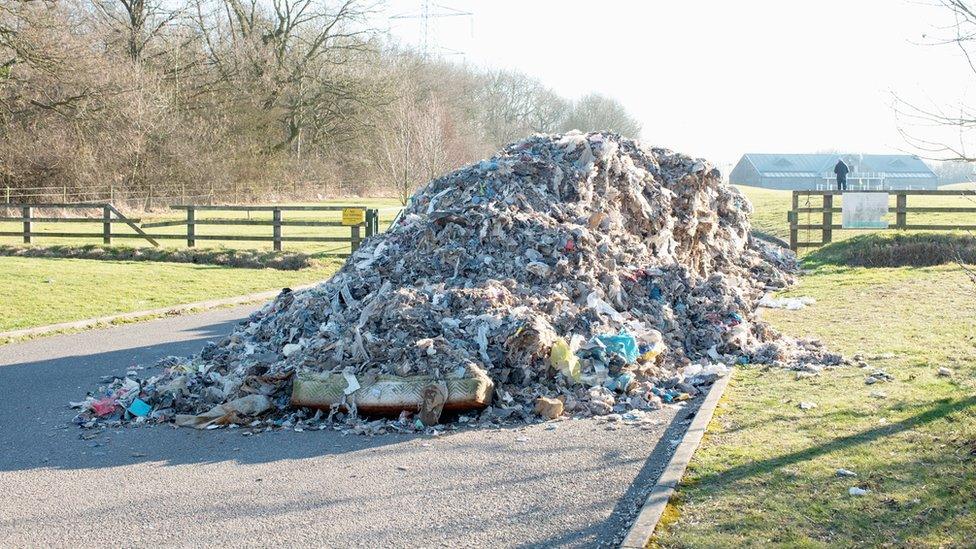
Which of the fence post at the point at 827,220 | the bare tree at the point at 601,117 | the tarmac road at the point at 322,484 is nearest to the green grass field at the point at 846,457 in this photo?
the tarmac road at the point at 322,484

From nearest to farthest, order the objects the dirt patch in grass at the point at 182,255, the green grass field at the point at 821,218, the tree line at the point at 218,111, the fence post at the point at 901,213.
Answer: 1. the dirt patch in grass at the point at 182,255
2. the fence post at the point at 901,213
3. the green grass field at the point at 821,218
4. the tree line at the point at 218,111

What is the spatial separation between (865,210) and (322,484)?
1924cm

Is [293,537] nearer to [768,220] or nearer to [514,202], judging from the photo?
[514,202]

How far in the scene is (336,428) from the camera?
24.8 feet

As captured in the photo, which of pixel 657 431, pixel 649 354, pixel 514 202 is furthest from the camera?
pixel 514 202

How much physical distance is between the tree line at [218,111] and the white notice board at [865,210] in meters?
13.9

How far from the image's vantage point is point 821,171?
100m

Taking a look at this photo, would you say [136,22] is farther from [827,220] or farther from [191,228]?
[827,220]

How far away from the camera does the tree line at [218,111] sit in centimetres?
3444

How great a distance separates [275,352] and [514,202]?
10.4 feet

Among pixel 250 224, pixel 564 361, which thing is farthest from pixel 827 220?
pixel 564 361

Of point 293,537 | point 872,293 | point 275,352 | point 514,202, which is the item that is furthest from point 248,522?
point 872,293

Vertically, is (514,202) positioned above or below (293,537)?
above

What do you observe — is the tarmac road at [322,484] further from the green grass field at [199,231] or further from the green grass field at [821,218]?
the green grass field at [199,231]
